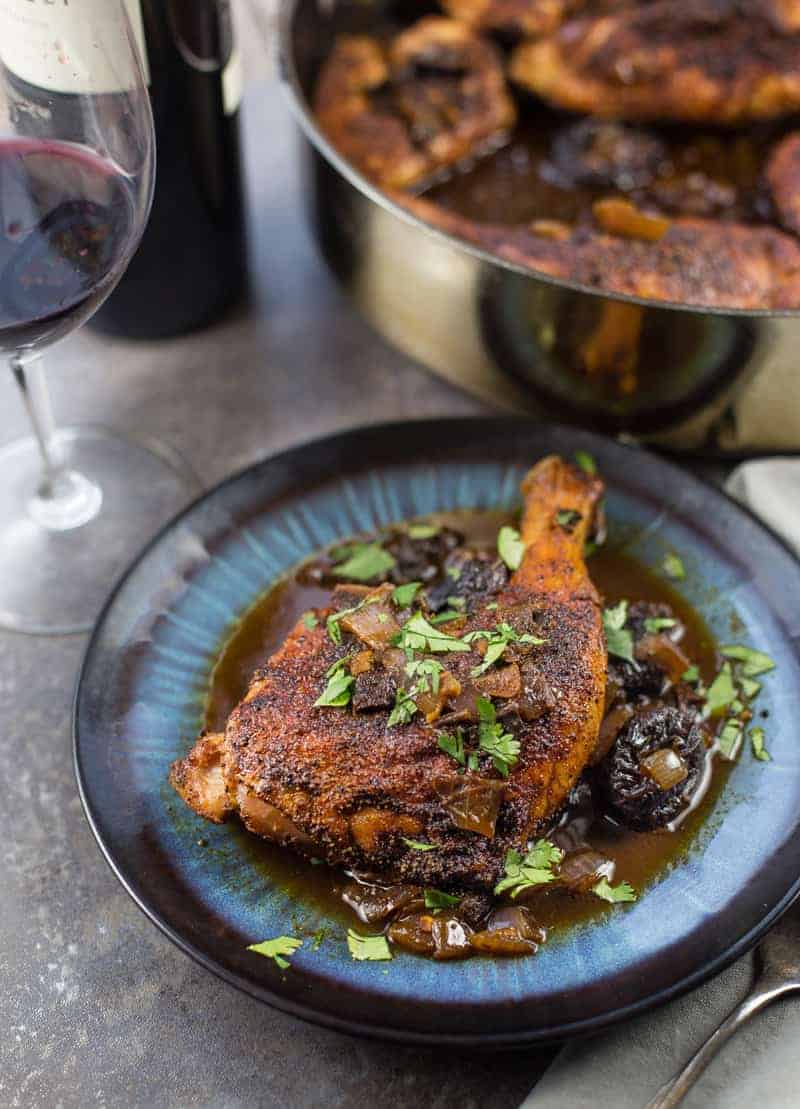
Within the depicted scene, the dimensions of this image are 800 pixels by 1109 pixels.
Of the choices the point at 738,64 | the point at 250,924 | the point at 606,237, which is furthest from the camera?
the point at 738,64

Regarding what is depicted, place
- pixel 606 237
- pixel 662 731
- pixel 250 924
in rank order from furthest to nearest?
1. pixel 606 237
2. pixel 662 731
3. pixel 250 924

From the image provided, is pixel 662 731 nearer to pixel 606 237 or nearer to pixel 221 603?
pixel 221 603

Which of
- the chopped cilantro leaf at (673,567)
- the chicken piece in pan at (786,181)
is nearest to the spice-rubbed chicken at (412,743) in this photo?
the chopped cilantro leaf at (673,567)

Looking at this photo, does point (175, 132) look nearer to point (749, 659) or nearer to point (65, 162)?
point (65, 162)

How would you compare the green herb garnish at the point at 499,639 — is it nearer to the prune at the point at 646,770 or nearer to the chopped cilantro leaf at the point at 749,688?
the prune at the point at 646,770

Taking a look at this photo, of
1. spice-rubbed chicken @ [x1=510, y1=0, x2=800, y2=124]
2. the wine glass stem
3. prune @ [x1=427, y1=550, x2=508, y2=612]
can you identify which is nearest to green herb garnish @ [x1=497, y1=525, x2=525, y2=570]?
prune @ [x1=427, y1=550, x2=508, y2=612]

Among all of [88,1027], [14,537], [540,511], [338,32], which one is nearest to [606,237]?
[540,511]

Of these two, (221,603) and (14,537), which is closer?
(221,603)
